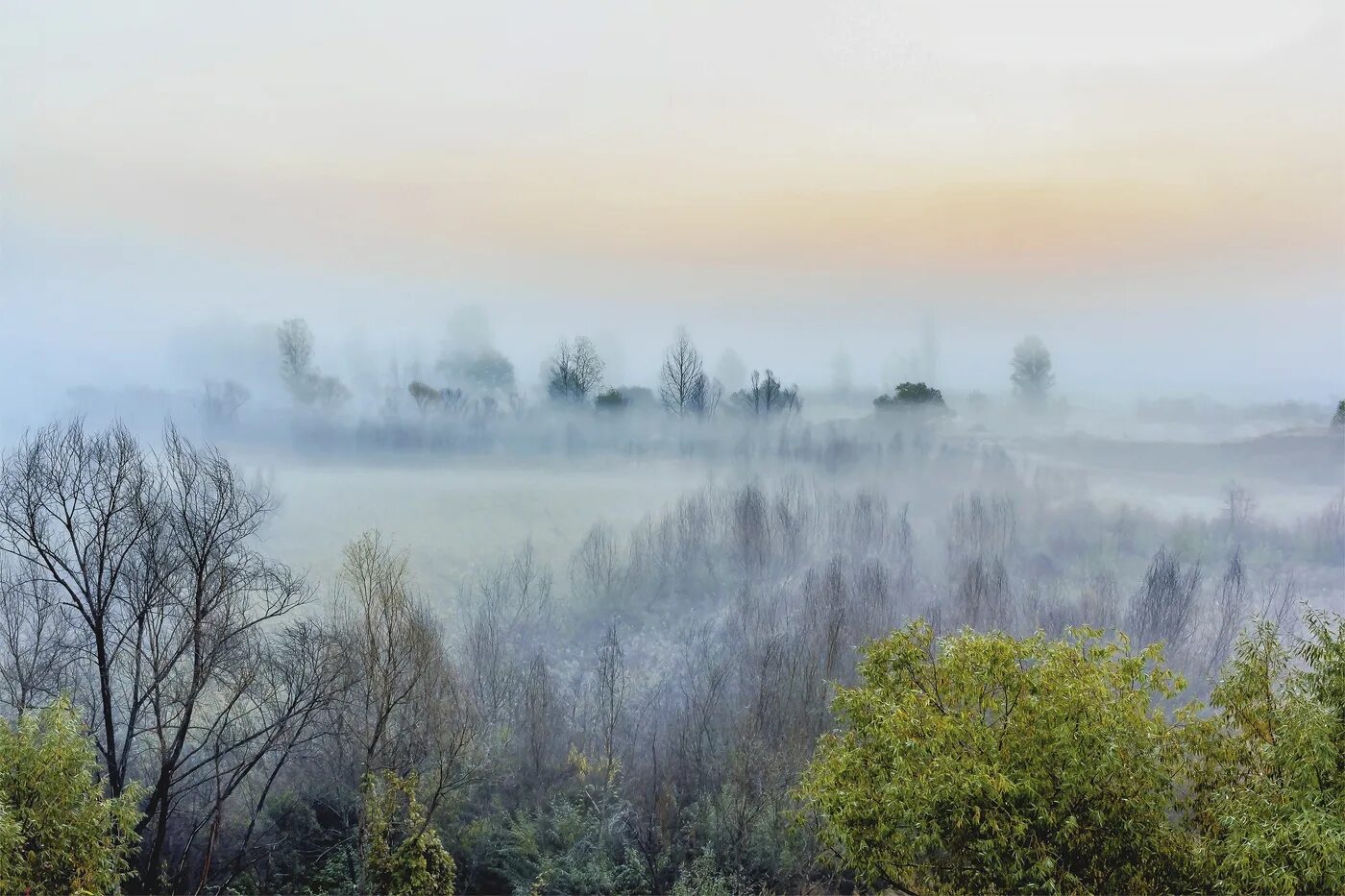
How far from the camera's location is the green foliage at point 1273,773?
22.9 ft

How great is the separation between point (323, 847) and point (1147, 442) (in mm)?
16518

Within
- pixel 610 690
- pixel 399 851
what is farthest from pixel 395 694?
pixel 610 690

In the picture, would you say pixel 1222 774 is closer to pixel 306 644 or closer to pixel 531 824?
pixel 531 824

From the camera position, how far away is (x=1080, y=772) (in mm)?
8453

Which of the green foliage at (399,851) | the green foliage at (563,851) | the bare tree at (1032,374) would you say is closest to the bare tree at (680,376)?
the bare tree at (1032,374)

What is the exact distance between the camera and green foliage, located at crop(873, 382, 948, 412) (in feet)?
59.7

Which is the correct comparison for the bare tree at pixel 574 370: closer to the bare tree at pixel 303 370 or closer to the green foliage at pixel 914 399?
the bare tree at pixel 303 370

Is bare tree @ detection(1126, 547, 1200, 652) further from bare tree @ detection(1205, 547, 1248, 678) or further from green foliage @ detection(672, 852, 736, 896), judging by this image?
green foliage @ detection(672, 852, 736, 896)

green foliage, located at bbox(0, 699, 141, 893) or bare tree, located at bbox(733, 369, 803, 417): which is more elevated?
bare tree, located at bbox(733, 369, 803, 417)

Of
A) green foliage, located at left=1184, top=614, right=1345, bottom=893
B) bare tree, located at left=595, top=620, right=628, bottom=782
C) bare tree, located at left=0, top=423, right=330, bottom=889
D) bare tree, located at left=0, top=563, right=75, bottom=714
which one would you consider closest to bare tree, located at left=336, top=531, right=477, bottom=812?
bare tree, located at left=0, top=423, right=330, bottom=889

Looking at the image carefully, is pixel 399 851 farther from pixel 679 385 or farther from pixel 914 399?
pixel 914 399

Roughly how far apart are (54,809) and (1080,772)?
1012cm

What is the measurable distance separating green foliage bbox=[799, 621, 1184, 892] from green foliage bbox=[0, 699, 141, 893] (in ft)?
24.7

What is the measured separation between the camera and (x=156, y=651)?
13.0 m
